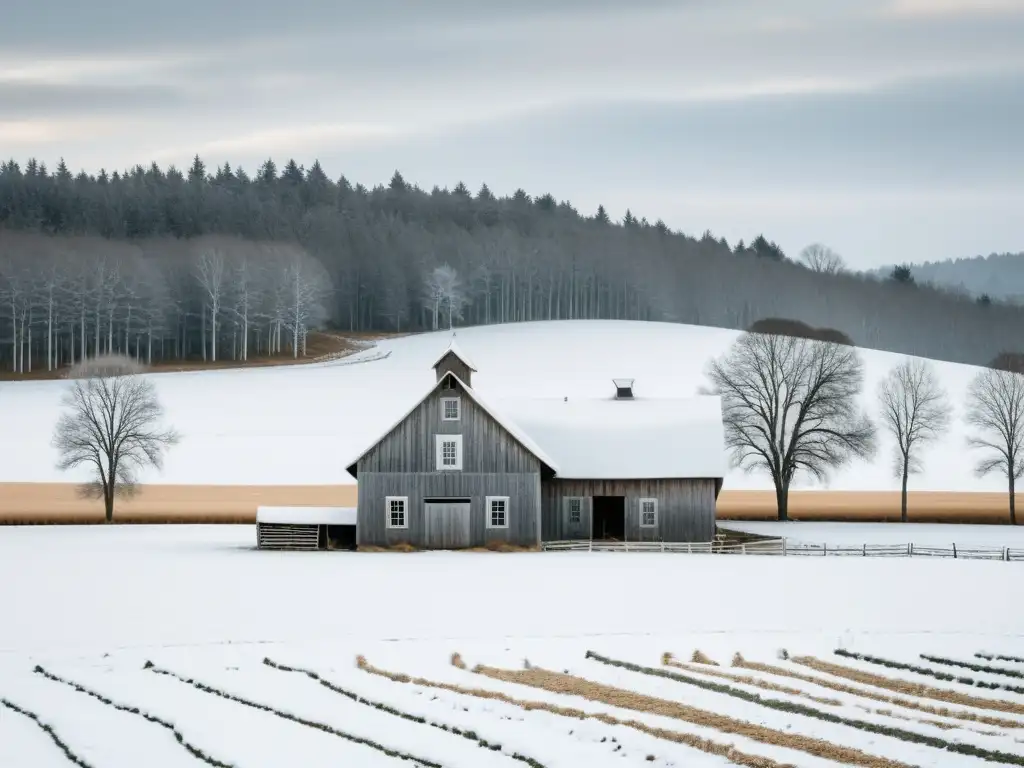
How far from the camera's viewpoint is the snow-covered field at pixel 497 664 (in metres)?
20.8

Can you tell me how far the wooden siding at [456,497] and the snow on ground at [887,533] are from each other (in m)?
11.0

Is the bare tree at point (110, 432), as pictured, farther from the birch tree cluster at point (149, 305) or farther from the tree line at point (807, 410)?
the birch tree cluster at point (149, 305)

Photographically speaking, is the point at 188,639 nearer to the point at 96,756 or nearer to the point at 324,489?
the point at 96,756

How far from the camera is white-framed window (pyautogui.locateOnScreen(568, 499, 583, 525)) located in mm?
51125

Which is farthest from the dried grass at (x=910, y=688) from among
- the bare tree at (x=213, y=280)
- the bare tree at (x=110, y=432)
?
the bare tree at (x=213, y=280)

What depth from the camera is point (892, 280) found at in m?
192

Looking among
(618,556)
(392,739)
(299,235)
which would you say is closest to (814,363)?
(618,556)

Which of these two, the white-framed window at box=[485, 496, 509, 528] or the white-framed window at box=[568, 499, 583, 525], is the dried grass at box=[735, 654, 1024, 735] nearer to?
the white-framed window at box=[485, 496, 509, 528]

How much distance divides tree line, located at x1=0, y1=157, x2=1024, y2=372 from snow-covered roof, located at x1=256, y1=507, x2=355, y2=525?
69883mm

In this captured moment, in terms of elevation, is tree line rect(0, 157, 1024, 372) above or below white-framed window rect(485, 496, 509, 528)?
above

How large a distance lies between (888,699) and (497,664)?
25.0 ft

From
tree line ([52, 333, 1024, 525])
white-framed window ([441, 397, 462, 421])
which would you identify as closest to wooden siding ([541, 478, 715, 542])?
white-framed window ([441, 397, 462, 421])

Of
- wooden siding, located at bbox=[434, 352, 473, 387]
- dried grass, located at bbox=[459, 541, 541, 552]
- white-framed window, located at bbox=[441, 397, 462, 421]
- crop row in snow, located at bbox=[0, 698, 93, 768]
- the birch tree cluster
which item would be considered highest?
the birch tree cluster

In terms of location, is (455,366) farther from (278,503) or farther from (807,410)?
(807,410)
